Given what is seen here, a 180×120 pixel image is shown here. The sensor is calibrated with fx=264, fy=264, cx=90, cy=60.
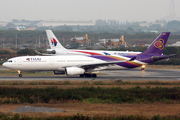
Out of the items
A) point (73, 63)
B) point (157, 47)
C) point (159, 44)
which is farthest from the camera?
point (159, 44)

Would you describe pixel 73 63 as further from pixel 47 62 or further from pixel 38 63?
pixel 38 63

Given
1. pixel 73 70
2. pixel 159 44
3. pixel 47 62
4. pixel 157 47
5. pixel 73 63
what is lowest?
pixel 73 70

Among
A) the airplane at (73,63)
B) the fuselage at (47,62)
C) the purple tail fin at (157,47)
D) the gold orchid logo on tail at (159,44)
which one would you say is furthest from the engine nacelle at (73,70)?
the gold orchid logo on tail at (159,44)

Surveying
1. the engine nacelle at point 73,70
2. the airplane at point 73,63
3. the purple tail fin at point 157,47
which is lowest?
the engine nacelle at point 73,70

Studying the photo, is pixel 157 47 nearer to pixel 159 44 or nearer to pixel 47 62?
pixel 159 44

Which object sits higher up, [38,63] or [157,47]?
[157,47]

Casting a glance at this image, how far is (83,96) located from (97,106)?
392cm

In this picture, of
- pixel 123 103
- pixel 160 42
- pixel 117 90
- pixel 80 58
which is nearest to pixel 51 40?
pixel 80 58

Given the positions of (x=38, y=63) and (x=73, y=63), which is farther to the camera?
(x=73, y=63)

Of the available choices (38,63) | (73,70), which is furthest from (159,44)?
(38,63)

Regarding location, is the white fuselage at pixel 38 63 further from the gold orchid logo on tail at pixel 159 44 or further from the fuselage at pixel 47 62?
the gold orchid logo on tail at pixel 159 44

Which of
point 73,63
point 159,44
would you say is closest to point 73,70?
point 73,63

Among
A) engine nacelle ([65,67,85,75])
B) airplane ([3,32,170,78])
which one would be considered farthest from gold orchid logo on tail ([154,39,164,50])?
engine nacelle ([65,67,85,75])

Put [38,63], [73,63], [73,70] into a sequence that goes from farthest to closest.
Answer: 1. [73,63]
2. [38,63]
3. [73,70]
